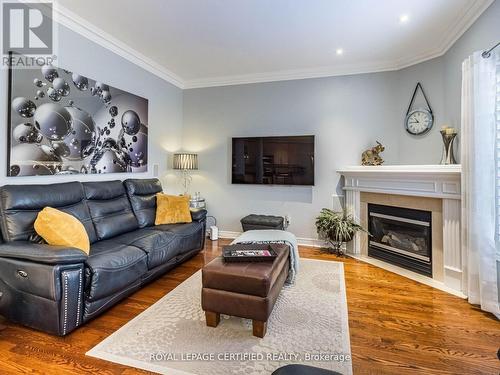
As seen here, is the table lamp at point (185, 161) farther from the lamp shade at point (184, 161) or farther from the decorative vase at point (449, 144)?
the decorative vase at point (449, 144)

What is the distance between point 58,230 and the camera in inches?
81.2

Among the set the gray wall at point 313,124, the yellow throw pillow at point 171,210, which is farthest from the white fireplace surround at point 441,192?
the yellow throw pillow at point 171,210

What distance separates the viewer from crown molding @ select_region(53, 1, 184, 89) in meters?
2.70

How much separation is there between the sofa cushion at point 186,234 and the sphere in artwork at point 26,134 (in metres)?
1.46

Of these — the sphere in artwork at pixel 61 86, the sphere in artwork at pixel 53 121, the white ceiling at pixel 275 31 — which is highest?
the white ceiling at pixel 275 31

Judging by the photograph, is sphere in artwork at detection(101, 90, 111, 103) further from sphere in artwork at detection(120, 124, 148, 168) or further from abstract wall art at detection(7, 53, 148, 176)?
sphere in artwork at detection(120, 124, 148, 168)

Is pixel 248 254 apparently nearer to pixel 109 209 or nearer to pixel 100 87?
pixel 109 209

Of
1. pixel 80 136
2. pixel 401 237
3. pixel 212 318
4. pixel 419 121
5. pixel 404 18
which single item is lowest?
pixel 212 318

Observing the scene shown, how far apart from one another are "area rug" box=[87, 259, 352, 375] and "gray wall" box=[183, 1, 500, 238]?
7.15ft

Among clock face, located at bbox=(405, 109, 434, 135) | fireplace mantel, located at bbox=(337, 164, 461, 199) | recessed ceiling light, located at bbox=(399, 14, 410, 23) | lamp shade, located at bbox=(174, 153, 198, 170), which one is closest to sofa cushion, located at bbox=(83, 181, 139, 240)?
lamp shade, located at bbox=(174, 153, 198, 170)

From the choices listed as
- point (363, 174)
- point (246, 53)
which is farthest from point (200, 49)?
point (363, 174)

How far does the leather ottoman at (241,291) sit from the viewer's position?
5.89ft

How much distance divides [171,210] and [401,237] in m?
3.02

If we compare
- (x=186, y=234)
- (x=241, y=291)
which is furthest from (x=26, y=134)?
(x=241, y=291)
